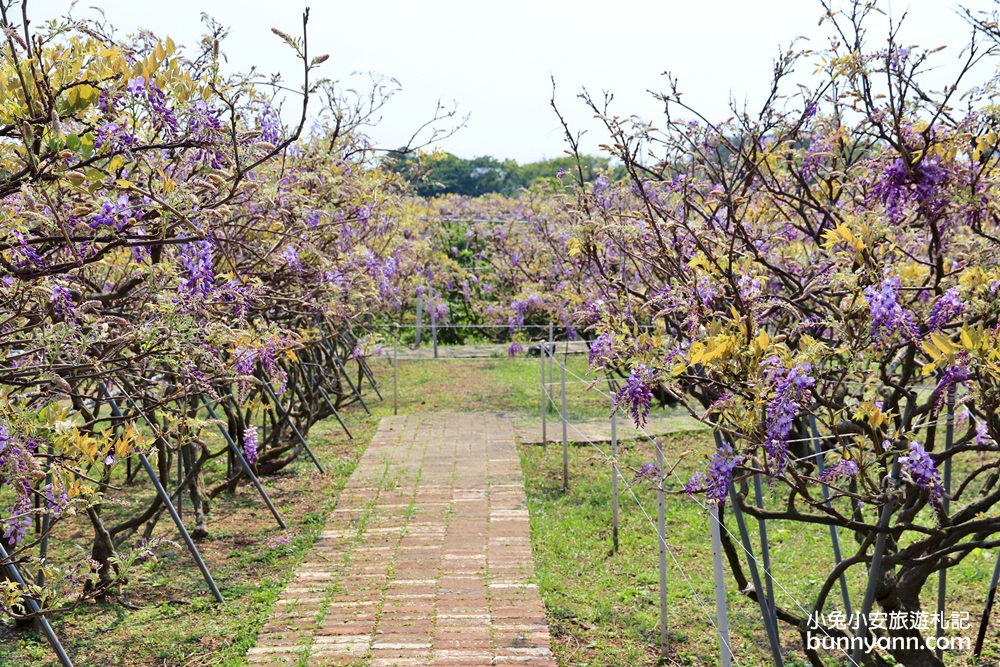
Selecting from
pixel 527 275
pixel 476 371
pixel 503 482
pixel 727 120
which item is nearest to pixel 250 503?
pixel 503 482

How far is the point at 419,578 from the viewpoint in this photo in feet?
15.5

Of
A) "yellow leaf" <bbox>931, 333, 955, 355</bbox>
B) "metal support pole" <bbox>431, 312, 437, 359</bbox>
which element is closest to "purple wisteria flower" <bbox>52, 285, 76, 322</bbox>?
"yellow leaf" <bbox>931, 333, 955, 355</bbox>

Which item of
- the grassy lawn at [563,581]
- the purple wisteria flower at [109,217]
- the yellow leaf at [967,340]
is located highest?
the purple wisteria flower at [109,217]

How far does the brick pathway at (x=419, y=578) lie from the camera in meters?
3.83

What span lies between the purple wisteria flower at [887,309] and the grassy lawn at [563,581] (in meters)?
0.70

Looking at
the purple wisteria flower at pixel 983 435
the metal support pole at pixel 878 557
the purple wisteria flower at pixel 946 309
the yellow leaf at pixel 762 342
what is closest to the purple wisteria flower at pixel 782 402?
the yellow leaf at pixel 762 342

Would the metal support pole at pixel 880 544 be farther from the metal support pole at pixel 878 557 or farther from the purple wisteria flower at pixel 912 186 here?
the purple wisteria flower at pixel 912 186

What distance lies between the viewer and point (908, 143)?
3.00 metres

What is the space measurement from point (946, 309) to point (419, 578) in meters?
3.19

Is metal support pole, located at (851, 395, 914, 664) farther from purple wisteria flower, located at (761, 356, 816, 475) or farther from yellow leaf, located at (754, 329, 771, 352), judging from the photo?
yellow leaf, located at (754, 329, 771, 352)

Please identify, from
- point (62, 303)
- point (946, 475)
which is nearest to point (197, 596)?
point (62, 303)

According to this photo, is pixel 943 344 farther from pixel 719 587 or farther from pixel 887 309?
pixel 719 587

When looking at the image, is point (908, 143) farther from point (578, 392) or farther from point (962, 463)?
point (578, 392)

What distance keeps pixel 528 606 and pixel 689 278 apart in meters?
2.07
